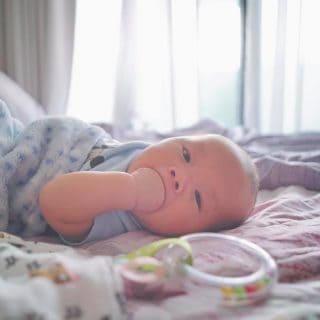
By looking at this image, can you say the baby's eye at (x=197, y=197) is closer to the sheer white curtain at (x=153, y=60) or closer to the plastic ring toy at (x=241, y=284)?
the plastic ring toy at (x=241, y=284)

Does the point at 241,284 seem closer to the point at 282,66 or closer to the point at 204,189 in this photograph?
the point at 204,189

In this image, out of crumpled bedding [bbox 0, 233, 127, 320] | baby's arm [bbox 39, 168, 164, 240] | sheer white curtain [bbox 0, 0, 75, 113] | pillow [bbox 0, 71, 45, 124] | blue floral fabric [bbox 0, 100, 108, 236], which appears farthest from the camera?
sheer white curtain [bbox 0, 0, 75, 113]

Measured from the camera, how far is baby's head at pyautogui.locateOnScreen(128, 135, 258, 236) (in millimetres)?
720

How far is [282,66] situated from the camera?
2021 mm

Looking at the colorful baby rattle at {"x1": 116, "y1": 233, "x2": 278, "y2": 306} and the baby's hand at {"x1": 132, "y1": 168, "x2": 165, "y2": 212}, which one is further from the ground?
the baby's hand at {"x1": 132, "y1": 168, "x2": 165, "y2": 212}

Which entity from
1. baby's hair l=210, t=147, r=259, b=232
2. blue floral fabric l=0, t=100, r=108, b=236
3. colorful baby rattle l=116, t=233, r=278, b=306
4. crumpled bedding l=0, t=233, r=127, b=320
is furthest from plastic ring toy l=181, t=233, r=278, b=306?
blue floral fabric l=0, t=100, r=108, b=236

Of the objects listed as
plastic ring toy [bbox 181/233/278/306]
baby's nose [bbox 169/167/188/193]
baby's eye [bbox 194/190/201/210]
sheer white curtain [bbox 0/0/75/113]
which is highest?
sheer white curtain [bbox 0/0/75/113]

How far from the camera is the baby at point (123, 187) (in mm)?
687

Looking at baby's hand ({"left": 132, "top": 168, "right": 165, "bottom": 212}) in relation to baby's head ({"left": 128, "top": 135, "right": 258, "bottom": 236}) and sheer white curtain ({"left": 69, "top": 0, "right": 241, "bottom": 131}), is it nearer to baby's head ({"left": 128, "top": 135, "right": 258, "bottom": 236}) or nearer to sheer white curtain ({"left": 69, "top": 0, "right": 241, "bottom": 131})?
baby's head ({"left": 128, "top": 135, "right": 258, "bottom": 236})

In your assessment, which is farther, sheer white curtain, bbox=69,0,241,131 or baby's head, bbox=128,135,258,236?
sheer white curtain, bbox=69,0,241,131

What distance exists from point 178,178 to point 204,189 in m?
0.05

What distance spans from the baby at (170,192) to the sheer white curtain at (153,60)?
133 cm

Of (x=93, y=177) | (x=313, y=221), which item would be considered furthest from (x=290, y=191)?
(x=93, y=177)

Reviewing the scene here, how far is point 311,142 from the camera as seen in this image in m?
1.50
